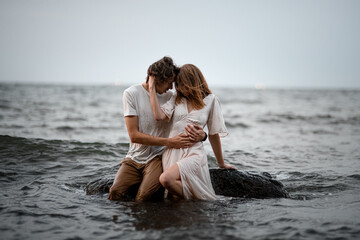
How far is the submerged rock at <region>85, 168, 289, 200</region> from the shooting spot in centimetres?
571

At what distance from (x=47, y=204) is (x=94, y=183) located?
1182mm

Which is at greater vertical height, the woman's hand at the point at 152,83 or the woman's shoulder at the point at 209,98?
the woman's hand at the point at 152,83

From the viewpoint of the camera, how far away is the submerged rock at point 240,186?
5.71 meters

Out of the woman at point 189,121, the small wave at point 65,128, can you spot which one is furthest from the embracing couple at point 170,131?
the small wave at point 65,128

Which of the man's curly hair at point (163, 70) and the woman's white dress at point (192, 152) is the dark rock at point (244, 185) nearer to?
the woman's white dress at point (192, 152)

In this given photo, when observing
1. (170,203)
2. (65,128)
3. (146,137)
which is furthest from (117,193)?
(65,128)

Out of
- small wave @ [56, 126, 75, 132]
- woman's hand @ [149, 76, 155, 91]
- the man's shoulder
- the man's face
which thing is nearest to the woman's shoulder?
the man's face

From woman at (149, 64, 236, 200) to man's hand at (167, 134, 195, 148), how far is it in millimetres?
99

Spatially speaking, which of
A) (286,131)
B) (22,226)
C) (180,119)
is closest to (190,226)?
(180,119)

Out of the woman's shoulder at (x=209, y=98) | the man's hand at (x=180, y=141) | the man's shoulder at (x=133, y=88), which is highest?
the man's shoulder at (x=133, y=88)

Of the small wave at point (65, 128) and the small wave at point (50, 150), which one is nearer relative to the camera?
the small wave at point (50, 150)

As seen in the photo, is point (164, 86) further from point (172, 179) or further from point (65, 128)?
point (65, 128)

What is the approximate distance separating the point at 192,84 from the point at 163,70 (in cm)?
46

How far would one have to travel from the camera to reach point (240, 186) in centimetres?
578
